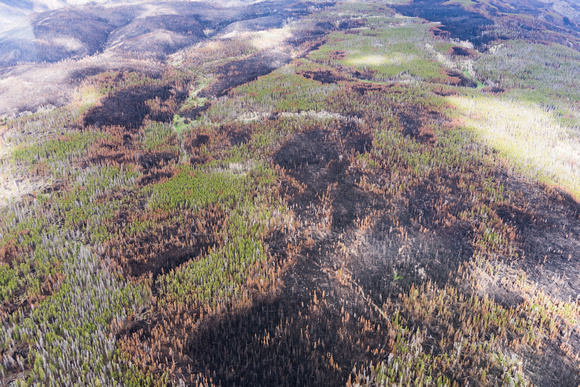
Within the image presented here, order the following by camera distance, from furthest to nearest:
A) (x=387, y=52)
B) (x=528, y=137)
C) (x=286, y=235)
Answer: (x=387, y=52) → (x=528, y=137) → (x=286, y=235)

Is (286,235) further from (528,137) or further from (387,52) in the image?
(387,52)

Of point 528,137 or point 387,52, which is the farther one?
point 387,52

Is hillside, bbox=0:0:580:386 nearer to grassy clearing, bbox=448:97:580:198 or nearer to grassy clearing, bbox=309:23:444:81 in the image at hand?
grassy clearing, bbox=448:97:580:198

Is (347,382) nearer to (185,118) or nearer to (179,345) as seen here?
(179,345)

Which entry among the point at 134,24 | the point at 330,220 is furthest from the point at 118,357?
the point at 134,24

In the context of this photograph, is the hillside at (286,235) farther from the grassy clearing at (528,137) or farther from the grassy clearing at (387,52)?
the grassy clearing at (387,52)

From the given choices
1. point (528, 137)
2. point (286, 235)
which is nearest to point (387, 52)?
point (528, 137)

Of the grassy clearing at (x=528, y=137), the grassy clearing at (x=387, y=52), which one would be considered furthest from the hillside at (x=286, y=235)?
the grassy clearing at (x=387, y=52)
